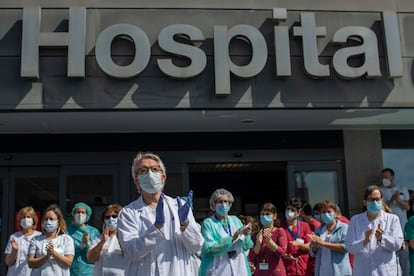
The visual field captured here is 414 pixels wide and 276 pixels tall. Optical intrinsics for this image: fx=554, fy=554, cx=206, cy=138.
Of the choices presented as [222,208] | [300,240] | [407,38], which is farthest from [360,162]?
[222,208]

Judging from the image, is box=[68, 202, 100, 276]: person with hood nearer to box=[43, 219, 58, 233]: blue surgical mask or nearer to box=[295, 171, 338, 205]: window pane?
box=[43, 219, 58, 233]: blue surgical mask

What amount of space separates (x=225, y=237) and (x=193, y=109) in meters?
3.28

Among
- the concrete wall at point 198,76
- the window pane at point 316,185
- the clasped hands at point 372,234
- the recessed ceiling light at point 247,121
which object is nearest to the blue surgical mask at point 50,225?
the concrete wall at point 198,76

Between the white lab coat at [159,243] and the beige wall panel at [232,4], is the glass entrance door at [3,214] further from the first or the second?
the white lab coat at [159,243]

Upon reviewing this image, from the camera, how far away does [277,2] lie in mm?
9266

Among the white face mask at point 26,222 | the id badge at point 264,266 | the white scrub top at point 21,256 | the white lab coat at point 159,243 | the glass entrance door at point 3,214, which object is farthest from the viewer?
the glass entrance door at point 3,214

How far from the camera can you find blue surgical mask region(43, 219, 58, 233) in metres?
6.74

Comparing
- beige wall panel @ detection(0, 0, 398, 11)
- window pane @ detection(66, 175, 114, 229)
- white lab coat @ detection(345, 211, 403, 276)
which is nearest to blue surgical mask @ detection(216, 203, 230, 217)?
white lab coat @ detection(345, 211, 403, 276)

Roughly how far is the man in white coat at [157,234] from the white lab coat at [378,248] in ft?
10.6

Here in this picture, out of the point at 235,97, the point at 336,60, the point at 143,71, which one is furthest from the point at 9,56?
the point at 336,60

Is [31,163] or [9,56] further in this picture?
[31,163]

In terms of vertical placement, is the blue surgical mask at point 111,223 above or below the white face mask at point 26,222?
below

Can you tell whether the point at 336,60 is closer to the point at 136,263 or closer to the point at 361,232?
the point at 361,232

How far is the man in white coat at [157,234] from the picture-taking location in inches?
130
